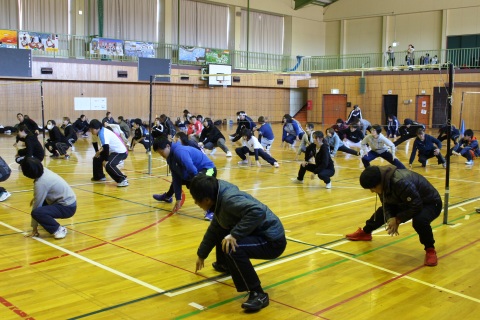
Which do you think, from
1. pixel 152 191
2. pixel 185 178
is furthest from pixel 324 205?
pixel 152 191

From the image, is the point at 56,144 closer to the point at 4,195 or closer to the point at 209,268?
the point at 4,195

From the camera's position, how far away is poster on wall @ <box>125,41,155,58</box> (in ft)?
94.4

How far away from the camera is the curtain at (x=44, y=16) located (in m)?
26.3

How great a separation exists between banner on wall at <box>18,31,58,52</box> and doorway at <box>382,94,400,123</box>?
1891cm

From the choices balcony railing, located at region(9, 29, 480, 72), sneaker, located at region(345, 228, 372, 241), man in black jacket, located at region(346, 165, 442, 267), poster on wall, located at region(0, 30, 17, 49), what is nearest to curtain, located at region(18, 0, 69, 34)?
balcony railing, located at region(9, 29, 480, 72)

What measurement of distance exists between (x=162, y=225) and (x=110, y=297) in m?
2.83

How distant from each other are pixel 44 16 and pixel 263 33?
15092mm

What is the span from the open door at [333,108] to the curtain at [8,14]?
59.6ft

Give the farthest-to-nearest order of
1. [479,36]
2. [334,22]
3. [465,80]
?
[334,22] → [479,36] → [465,80]

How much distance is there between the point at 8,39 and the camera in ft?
80.7

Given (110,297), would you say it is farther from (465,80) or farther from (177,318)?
(465,80)

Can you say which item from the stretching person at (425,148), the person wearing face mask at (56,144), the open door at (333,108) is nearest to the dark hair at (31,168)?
the person wearing face mask at (56,144)

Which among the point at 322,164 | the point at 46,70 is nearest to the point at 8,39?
the point at 46,70

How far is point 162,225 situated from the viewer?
24.7 feet
